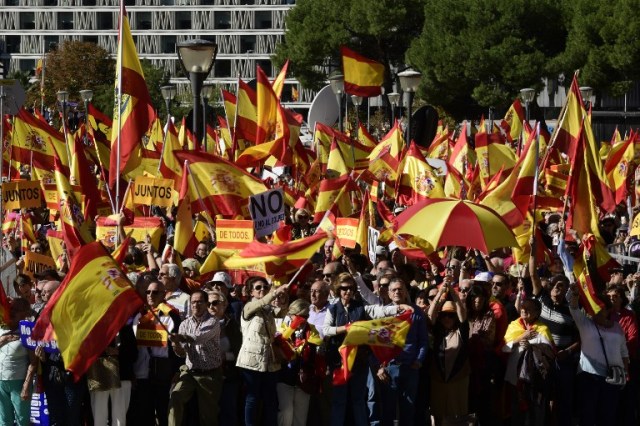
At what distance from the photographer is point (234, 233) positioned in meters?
14.5

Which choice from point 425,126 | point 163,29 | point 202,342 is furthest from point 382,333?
point 163,29

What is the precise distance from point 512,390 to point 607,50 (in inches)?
1857

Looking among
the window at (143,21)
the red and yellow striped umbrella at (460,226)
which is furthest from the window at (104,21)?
the red and yellow striped umbrella at (460,226)

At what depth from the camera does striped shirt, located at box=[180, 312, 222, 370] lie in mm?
11906

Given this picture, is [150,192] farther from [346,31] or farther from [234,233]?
[346,31]

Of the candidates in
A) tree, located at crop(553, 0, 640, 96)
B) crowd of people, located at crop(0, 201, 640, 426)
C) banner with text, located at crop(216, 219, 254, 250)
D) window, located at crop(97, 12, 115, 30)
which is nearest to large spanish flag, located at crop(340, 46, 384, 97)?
banner with text, located at crop(216, 219, 254, 250)

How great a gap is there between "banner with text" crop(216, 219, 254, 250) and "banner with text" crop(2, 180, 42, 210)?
14.3 ft

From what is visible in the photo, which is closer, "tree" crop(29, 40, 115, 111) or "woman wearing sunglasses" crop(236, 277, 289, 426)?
"woman wearing sunglasses" crop(236, 277, 289, 426)

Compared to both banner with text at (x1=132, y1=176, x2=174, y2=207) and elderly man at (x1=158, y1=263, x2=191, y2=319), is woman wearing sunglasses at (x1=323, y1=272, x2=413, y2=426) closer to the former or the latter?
elderly man at (x1=158, y1=263, x2=191, y2=319)

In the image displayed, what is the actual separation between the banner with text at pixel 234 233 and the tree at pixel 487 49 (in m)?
46.2

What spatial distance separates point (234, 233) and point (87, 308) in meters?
3.66

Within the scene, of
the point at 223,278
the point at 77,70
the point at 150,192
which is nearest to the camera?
the point at 223,278

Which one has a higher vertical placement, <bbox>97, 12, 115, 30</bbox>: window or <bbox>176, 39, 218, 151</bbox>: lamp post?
<bbox>97, 12, 115, 30</bbox>: window

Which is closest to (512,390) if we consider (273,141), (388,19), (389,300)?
(389,300)
